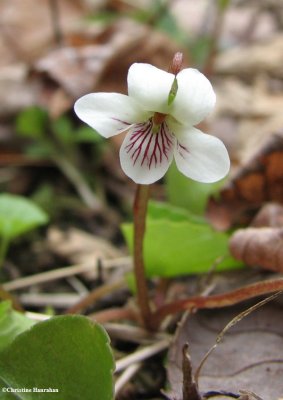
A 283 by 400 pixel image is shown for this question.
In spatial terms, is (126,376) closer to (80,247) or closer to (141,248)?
(141,248)

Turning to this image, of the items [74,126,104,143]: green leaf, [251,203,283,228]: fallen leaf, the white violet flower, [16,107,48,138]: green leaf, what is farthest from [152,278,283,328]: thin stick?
[16,107,48,138]: green leaf

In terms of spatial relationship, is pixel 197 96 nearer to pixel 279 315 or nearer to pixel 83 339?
pixel 83 339

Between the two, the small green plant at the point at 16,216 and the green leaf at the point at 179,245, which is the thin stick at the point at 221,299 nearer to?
the green leaf at the point at 179,245

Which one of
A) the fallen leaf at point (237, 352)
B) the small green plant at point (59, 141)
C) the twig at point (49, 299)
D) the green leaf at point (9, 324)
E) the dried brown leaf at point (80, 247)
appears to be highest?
the green leaf at point (9, 324)

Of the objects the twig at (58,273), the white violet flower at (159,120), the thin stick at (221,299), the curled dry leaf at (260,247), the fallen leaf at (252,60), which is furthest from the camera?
the fallen leaf at (252,60)

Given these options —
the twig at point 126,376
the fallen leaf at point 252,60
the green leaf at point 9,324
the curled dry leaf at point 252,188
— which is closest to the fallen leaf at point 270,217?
the curled dry leaf at point 252,188

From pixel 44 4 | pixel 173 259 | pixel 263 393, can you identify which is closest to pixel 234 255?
pixel 173 259
